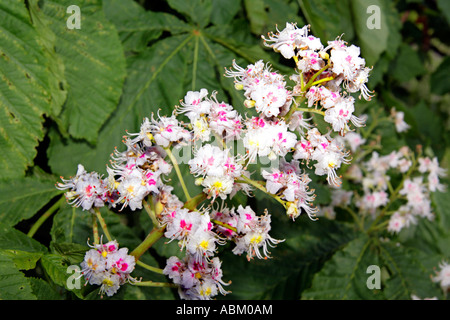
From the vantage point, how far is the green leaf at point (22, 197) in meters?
1.36

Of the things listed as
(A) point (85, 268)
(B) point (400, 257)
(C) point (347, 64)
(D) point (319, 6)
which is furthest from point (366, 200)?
(A) point (85, 268)

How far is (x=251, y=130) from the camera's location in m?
0.96

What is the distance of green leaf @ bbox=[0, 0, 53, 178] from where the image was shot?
4.11ft

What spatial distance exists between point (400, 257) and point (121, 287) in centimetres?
114

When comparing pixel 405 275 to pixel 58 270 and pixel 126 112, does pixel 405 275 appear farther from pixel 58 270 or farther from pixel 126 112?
pixel 58 270

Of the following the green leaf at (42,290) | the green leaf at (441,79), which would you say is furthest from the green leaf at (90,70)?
the green leaf at (441,79)

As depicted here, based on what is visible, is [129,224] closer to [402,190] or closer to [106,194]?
[106,194]

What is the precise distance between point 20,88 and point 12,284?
544 millimetres

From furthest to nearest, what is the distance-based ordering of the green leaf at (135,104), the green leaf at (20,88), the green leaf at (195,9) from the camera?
1. the green leaf at (195,9)
2. the green leaf at (135,104)
3. the green leaf at (20,88)

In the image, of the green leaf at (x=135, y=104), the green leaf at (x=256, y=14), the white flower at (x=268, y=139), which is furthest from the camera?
the green leaf at (x=256, y=14)

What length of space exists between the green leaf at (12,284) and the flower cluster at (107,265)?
114 mm

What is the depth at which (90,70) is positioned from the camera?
1.44m

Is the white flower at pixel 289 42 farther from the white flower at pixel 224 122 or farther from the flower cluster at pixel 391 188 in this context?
the flower cluster at pixel 391 188


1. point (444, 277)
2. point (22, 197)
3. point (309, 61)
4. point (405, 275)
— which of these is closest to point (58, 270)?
point (22, 197)
